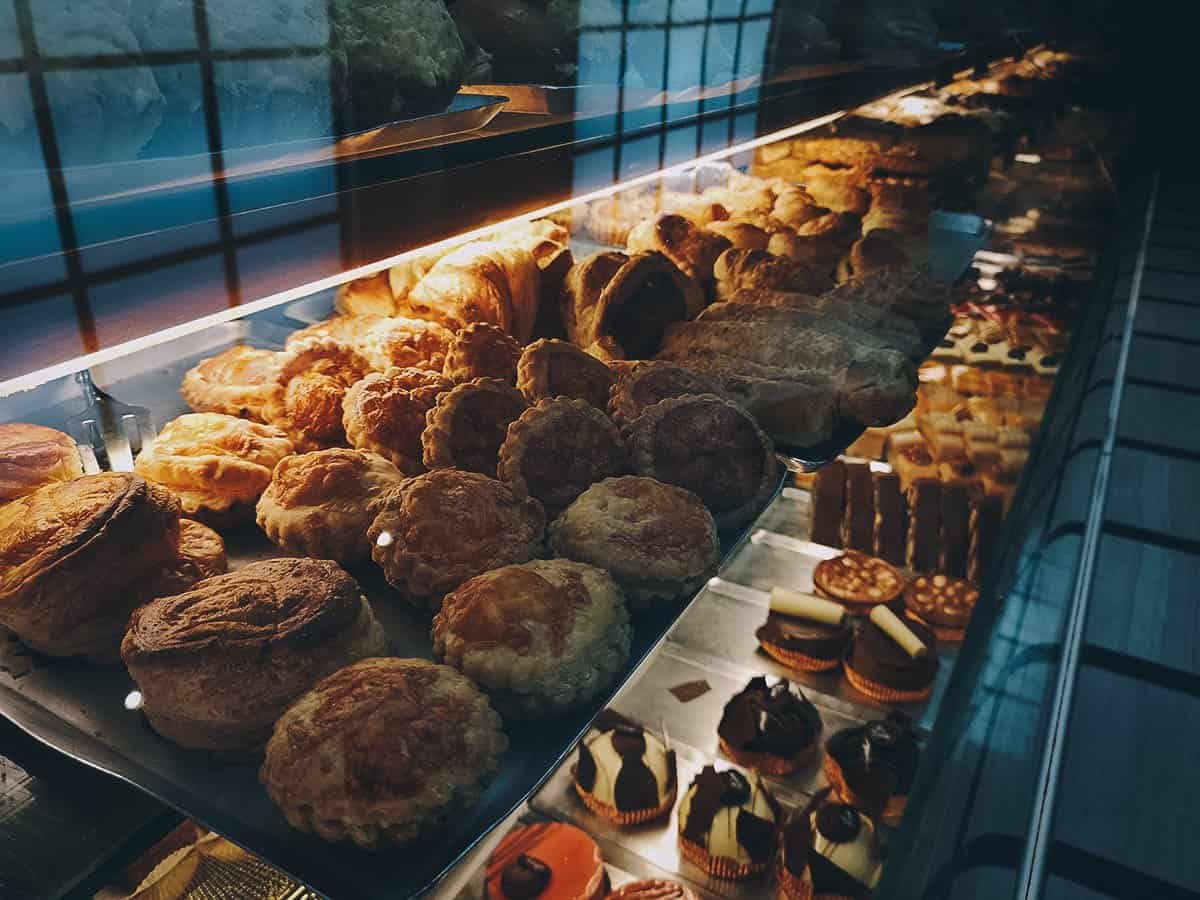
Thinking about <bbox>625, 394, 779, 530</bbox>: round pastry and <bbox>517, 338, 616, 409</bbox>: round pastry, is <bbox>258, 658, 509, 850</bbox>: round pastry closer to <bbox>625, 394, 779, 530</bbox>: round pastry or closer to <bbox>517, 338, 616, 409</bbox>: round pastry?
<bbox>625, 394, 779, 530</bbox>: round pastry

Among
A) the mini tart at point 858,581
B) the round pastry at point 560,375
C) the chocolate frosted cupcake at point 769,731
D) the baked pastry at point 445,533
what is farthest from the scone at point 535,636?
the mini tart at point 858,581

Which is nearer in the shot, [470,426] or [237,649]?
[237,649]

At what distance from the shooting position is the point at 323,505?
165cm

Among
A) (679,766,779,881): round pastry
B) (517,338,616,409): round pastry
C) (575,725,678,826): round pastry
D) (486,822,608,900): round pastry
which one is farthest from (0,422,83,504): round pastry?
(679,766,779,881): round pastry

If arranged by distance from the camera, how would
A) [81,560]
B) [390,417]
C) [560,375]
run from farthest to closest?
[560,375] < [390,417] < [81,560]

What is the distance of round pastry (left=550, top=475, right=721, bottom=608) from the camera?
1.56m

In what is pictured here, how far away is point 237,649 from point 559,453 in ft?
2.55

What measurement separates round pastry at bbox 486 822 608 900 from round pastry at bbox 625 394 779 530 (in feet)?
5.07

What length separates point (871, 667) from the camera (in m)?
3.37

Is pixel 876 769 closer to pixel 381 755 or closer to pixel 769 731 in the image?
pixel 769 731

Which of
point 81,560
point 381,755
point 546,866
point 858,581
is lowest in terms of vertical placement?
point 546,866

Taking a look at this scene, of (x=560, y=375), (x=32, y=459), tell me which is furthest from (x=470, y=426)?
(x=32, y=459)

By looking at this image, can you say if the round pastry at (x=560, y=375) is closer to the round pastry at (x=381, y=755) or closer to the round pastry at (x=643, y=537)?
the round pastry at (x=643, y=537)

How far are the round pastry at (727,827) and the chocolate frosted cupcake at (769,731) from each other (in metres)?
0.20
